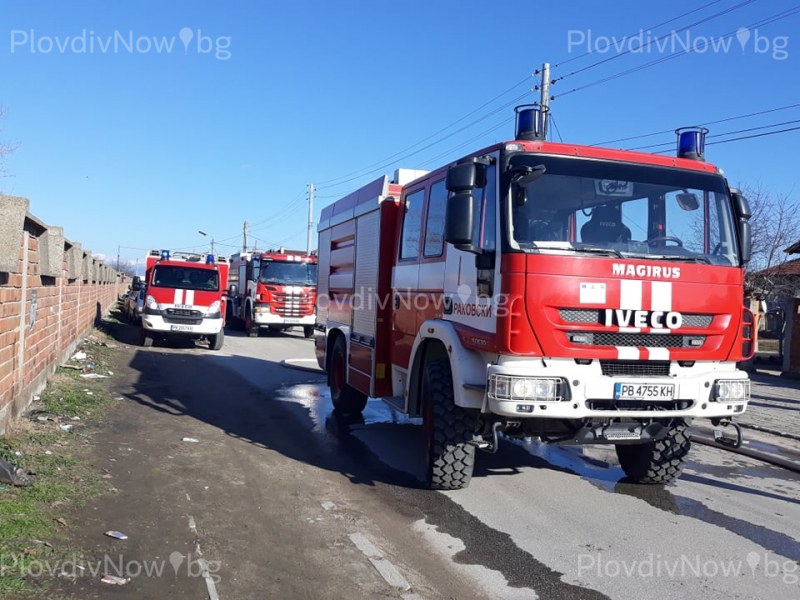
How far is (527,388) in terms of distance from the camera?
524cm

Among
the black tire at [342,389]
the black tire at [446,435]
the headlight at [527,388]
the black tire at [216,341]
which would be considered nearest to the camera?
the headlight at [527,388]

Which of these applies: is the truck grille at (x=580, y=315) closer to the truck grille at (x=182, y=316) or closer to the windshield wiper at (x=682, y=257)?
the windshield wiper at (x=682, y=257)

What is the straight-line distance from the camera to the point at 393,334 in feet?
25.6

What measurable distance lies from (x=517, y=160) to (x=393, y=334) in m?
2.85

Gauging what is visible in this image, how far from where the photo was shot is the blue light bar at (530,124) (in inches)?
238

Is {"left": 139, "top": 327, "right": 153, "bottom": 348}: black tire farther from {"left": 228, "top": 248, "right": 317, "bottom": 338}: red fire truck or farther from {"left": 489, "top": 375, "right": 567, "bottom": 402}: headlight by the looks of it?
{"left": 489, "top": 375, "right": 567, "bottom": 402}: headlight

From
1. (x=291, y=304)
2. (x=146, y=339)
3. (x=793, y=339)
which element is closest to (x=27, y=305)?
(x=146, y=339)

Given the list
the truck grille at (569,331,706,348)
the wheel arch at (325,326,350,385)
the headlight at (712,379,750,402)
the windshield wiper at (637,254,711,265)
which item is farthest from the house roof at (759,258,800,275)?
the truck grille at (569,331,706,348)

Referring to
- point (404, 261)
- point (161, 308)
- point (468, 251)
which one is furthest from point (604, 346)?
point (161, 308)

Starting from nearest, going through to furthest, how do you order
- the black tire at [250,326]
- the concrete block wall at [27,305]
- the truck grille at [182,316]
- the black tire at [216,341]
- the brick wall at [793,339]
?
1. the concrete block wall at [27,305]
2. the truck grille at [182,316]
3. the brick wall at [793,339]
4. the black tire at [216,341]
5. the black tire at [250,326]

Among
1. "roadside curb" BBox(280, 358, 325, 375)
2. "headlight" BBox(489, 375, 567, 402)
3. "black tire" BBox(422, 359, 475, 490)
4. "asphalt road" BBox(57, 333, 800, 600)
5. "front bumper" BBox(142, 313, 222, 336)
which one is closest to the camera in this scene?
"asphalt road" BBox(57, 333, 800, 600)

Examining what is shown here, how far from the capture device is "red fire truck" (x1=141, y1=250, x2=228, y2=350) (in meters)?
17.9

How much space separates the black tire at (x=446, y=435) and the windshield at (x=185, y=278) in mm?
13499

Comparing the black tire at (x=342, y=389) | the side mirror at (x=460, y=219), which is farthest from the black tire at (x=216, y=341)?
the side mirror at (x=460, y=219)
